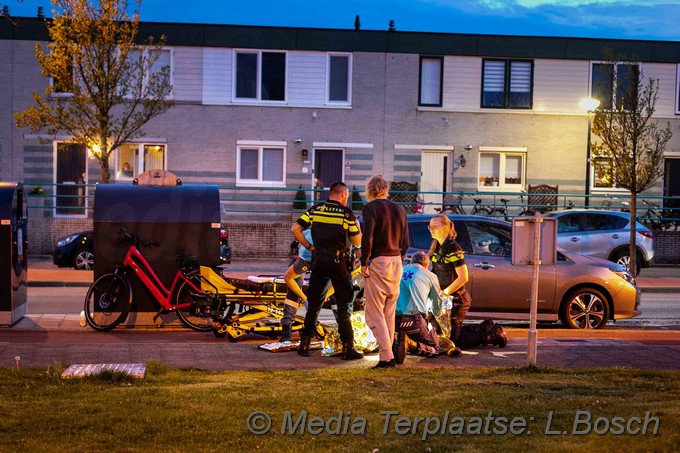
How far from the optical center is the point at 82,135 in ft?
84.2

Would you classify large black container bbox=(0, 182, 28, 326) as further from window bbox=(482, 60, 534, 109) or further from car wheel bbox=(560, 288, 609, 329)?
window bbox=(482, 60, 534, 109)

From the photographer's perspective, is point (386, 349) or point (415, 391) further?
point (386, 349)

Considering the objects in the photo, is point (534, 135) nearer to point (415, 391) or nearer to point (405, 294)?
point (405, 294)

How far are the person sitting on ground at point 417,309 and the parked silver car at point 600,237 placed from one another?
1336cm

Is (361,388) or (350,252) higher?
(350,252)

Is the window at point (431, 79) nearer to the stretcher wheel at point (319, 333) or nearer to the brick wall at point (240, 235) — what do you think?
the brick wall at point (240, 235)

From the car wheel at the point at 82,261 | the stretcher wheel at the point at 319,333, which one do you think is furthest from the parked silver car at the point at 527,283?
the car wheel at the point at 82,261

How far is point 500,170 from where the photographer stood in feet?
102

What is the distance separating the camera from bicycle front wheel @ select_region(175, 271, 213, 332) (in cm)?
1257

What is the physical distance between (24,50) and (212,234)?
18844 millimetres

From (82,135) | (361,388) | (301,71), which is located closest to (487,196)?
(301,71)

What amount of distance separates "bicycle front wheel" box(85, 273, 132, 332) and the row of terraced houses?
52.8 ft

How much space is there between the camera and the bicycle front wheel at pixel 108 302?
12.6 m

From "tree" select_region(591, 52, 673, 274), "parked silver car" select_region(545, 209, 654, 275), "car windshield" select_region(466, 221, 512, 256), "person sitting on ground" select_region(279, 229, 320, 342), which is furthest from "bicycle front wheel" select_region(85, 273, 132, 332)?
"tree" select_region(591, 52, 673, 274)
